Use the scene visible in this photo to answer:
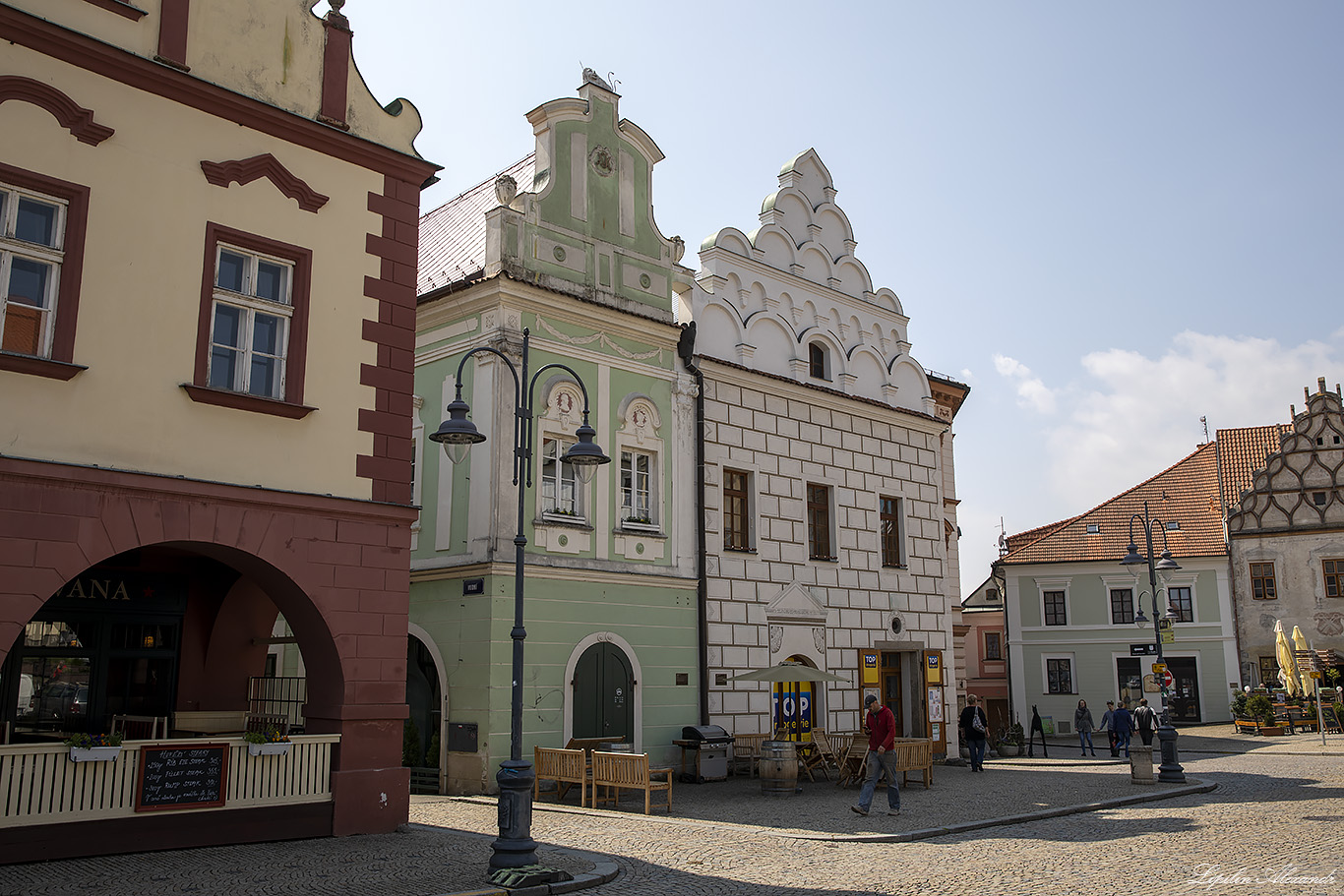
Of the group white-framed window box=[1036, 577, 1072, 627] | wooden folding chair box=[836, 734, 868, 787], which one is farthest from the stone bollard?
white-framed window box=[1036, 577, 1072, 627]

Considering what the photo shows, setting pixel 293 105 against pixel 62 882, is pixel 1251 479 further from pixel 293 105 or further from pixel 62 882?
pixel 62 882

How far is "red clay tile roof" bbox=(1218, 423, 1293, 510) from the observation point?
46109 mm

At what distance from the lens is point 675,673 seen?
21234mm

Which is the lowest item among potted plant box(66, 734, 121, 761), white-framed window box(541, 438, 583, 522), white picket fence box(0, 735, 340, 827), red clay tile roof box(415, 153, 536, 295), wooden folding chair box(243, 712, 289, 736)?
white picket fence box(0, 735, 340, 827)

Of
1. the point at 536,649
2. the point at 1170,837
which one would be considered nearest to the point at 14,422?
the point at 536,649

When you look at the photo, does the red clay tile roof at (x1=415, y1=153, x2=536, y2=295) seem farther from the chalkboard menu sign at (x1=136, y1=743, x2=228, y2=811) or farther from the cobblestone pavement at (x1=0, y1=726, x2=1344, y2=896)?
the chalkboard menu sign at (x1=136, y1=743, x2=228, y2=811)

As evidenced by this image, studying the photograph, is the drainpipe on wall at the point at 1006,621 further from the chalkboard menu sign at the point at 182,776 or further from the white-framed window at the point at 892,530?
the chalkboard menu sign at the point at 182,776

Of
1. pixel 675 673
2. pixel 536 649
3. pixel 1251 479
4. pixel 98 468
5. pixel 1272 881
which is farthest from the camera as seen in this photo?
pixel 1251 479

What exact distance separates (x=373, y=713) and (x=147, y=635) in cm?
333

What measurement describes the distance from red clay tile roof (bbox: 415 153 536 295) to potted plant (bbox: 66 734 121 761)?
1102cm

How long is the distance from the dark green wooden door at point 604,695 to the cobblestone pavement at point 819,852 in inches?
70.5

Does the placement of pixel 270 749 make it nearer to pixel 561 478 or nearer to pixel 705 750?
pixel 561 478

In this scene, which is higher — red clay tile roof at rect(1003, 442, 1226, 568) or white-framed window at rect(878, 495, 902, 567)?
red clay tile roof at rect(1003, 442, 1226, 568)

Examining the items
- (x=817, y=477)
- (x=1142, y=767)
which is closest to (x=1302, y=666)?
(x=1142, y=767)
